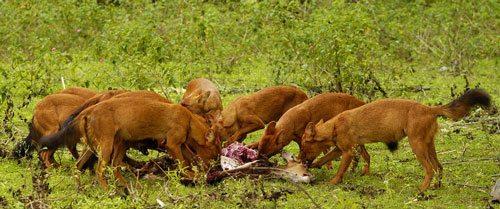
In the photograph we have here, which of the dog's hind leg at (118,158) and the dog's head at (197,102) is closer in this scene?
the dog's hind leg at (118,158)

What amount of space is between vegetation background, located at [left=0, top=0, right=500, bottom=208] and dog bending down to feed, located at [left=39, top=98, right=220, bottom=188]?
31 centimetres

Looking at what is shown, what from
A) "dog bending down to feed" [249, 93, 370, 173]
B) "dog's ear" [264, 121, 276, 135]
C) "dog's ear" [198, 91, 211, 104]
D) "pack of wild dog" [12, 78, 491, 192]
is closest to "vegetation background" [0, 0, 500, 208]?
"pack of wild dog" [12, 78, 491, 192]

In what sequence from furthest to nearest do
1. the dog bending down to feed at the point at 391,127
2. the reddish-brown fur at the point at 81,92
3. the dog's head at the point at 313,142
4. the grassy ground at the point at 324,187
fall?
the reddish-brown fur at the point at 81,92 < the dog's head at the point at 313,142 < the dog bending down to feed at the point at 391,127 < the grassy ground at the point at 324,187

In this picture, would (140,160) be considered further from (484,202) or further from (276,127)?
(484,202)

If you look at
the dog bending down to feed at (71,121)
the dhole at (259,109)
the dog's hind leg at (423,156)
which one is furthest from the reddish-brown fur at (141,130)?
the dog's hind leg at (423,156)

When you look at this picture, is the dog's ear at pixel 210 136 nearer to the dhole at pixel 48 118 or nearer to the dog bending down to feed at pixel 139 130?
the dog bending down to feed at pixel 139 130

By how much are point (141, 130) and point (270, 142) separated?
139cm

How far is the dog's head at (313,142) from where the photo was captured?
10461 millimetres

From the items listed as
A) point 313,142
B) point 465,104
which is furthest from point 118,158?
point 465,104

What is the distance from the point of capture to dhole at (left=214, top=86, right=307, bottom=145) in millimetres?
11812

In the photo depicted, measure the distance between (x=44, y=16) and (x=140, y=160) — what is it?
650 cm

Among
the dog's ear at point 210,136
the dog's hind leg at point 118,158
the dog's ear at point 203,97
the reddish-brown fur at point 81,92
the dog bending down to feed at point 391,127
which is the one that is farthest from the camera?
the dog's ear at point 203,97

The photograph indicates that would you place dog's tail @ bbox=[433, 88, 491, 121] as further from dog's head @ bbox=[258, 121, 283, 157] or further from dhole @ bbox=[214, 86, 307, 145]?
dhole @ bbox=[214, 86, 307, 145]

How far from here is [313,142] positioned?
10.5 meters
